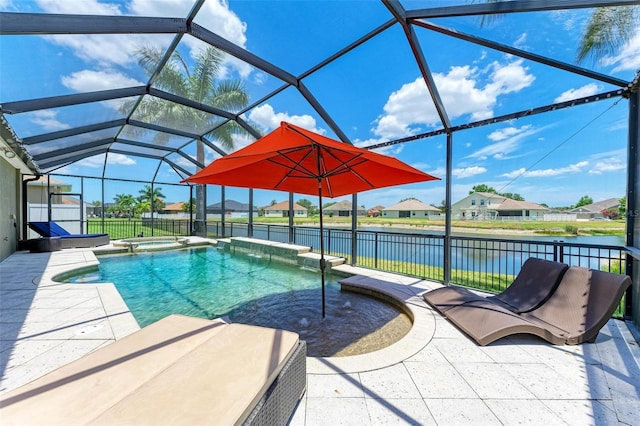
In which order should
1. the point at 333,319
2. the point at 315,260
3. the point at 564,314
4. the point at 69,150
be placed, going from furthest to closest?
the point at 69,150, the point at 315,260, the point at 333,319, the point at 564,314

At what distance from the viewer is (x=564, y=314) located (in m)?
2.82

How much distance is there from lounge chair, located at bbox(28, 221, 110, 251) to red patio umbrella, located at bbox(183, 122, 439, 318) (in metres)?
8.31

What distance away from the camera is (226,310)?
3.99 meters

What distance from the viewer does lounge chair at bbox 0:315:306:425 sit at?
44.2 inches

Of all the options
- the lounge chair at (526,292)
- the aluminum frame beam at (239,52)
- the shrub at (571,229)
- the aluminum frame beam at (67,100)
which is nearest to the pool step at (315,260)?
the lounge chair at (526,292)

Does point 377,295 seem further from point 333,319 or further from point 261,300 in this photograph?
point 261,300

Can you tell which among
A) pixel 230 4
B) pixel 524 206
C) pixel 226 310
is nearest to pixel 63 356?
pixel 226 310

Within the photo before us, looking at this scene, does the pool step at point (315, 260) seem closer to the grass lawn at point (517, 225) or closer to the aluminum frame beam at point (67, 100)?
the aluminum frame beam at point (67, 100)

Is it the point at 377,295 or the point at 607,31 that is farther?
the point at 377,295

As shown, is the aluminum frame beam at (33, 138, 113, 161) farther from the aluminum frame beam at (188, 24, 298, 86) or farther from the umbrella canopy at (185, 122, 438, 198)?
the umbrella canopy at (185, 122, 438, 198)

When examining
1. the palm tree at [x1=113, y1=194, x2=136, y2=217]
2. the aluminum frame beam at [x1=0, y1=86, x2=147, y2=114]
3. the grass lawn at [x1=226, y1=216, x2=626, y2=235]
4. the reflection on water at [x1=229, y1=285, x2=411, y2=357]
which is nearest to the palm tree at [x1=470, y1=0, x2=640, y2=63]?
the reflection on water at [x1=229, y1=285, x2=411, y2=357]

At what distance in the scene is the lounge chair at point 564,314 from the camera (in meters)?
2.57

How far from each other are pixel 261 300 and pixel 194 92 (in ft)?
17.3

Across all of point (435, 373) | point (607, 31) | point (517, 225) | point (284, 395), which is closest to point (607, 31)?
point (607, 31)
